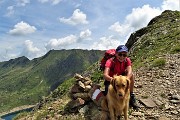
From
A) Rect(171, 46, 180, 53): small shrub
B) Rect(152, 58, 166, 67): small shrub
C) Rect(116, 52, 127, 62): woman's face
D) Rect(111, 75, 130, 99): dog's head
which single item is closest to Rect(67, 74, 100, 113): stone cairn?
Rect(116, 52, 127, 62): woman's face

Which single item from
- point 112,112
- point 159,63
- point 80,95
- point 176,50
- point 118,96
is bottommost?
point 112,112

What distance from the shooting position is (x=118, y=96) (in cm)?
1125

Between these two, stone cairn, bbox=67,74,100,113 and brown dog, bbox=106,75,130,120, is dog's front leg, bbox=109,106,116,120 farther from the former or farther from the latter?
stone cairn, bbox=67,74,100,113

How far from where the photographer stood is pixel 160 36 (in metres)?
36.4

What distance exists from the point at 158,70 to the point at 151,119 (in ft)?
21.8

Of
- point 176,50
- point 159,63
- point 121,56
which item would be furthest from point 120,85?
point 176,50

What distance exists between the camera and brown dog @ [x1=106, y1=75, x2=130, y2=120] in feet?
36.1

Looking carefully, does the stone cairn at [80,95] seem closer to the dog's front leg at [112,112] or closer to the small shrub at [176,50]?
the dog's front leg at [112,112]

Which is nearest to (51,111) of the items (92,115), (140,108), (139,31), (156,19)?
(92,115)

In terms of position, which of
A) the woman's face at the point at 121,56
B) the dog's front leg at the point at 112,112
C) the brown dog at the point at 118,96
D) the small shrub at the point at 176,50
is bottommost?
the dog's front leg at the point at 112,112

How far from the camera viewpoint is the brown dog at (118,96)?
434 inches

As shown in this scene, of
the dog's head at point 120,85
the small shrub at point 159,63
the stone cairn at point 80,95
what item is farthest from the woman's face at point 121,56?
the small shrub at point 159,63

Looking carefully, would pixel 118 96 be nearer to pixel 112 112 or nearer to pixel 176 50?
pixel 112 112

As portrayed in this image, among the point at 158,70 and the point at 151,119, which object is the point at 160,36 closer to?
the point at 158,70
